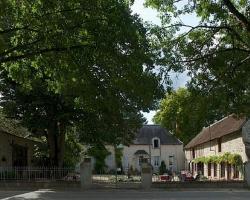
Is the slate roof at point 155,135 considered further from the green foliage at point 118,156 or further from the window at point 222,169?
the window at point 222,169

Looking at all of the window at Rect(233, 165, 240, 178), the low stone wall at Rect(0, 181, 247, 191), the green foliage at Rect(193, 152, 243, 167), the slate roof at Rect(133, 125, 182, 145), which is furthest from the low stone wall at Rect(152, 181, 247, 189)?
the slate roof at Rect(133, 125, 182, 145)

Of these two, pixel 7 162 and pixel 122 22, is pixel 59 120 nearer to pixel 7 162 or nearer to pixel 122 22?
pixel 7 162

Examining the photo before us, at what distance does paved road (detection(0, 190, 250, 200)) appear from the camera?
25078mm

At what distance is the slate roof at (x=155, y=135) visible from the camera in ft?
274

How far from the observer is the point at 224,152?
48375 millimetres

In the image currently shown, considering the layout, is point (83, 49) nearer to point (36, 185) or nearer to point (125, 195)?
point (125, 195)

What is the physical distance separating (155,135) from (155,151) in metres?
2.88

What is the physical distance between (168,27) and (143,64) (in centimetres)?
518

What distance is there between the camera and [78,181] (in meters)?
30.7

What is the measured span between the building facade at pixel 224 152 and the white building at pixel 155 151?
49.4 feet

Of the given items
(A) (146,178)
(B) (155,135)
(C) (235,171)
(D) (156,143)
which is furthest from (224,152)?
(B) (155,135)

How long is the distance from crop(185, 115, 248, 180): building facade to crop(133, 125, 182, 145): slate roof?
51.7 ft

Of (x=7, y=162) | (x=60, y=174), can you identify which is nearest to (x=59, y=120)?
(x=60, y=174)

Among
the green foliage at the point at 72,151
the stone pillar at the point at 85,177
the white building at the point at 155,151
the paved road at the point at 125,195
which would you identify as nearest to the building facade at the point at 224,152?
the paved road at the point at 125,195
